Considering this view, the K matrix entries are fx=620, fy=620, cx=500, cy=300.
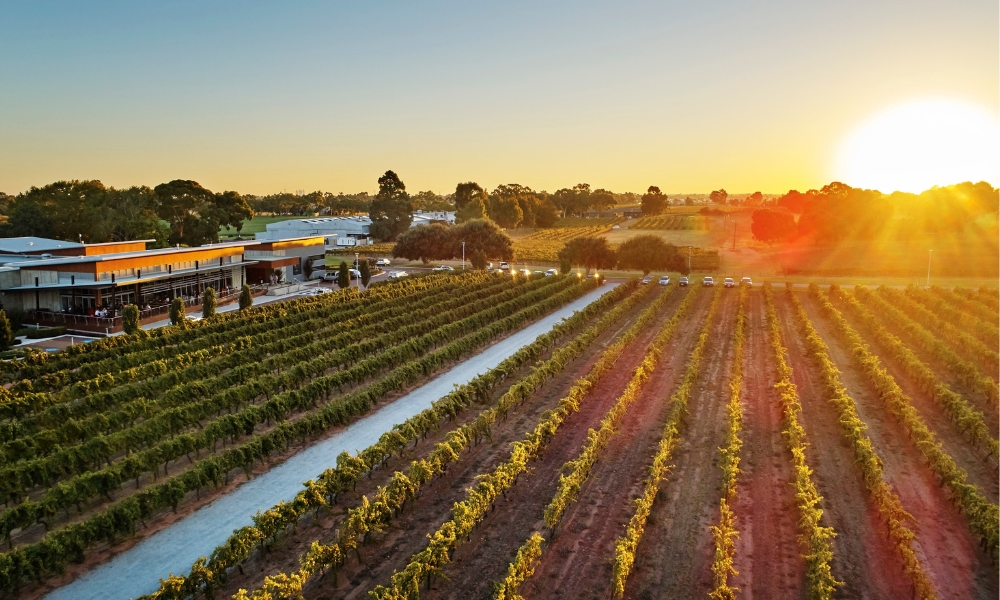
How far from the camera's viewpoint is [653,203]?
17938 cm

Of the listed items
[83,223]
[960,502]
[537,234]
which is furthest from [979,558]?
[537,234]

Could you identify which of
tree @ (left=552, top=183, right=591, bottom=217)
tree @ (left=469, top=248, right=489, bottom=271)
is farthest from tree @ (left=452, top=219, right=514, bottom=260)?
tree @ (left=552, top=183, right=591, bottom=217)

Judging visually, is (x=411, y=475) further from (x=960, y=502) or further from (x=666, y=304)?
(x=666, y=304)

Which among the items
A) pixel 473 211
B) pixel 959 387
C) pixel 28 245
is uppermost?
pixel 473 211

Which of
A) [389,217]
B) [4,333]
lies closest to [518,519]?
[4,333]

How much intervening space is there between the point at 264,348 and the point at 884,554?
2616 cm

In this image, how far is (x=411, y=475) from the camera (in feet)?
53.1

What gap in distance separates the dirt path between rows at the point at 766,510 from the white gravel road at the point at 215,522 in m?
11.6

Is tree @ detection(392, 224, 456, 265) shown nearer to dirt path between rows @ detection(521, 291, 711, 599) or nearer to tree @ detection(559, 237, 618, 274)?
tree @ detection(559, 237, 618, 274)

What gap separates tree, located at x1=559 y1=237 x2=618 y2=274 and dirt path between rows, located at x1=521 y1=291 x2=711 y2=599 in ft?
159

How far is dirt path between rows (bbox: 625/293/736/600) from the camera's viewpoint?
13.0m

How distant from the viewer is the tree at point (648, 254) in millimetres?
71562

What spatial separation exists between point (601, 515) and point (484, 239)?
6154 cm

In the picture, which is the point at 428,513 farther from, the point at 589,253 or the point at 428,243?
the point at 428,243
